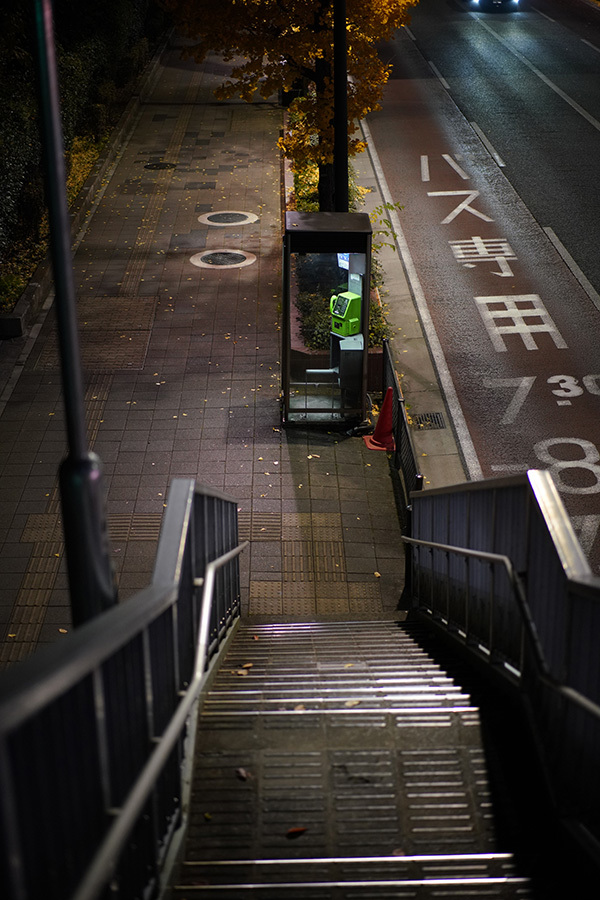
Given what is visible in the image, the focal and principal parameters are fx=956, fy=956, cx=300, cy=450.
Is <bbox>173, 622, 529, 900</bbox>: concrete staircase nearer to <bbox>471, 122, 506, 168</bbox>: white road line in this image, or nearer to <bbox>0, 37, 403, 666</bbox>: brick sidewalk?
<bbox>0, 37, 403, 666</bbox>: brick sidewalk

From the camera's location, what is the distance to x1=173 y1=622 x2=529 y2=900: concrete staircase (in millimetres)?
3674

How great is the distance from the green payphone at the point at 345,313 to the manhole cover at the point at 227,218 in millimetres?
7300

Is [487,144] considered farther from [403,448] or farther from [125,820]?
[125,820]

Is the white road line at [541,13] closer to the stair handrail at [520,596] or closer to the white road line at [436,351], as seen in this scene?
the white road line at [436,351]

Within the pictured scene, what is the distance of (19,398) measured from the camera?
1197cm

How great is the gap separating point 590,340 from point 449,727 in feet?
33.4

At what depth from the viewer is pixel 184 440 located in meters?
11.1

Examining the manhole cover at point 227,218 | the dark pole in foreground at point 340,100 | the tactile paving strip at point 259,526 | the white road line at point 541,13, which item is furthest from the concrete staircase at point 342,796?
the white road line at point 541,13

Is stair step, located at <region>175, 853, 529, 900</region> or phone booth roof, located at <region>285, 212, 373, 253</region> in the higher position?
phone booth roof, located at <region>285, 212, 373, 253</region>

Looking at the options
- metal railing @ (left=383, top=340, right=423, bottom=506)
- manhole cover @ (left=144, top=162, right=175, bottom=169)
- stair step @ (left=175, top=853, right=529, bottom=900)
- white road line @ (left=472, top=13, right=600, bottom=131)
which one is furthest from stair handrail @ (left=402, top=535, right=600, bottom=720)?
white road line @ (left=472, top=13, right=600, bottom=131)

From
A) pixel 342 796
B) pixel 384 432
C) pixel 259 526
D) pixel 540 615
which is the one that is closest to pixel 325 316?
pixel 384 432

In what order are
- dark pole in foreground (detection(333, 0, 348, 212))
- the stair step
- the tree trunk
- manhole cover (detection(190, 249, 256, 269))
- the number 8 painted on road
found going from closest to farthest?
the stair step
the number 8 painted on road
dark pole in foreground (detection(333, 0, 348, 212))
the tree trunk
manhole cover (detection(190, 249, 256, 269))

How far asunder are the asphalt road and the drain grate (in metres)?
0.23

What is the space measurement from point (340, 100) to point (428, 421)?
13.6ft
